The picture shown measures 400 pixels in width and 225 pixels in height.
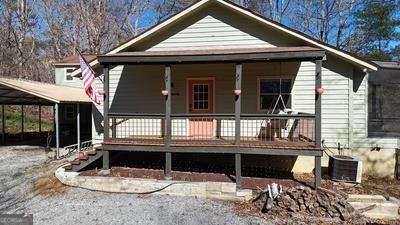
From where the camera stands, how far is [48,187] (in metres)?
9.91

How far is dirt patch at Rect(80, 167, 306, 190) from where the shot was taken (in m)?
9.82

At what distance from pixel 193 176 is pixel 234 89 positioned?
355cm

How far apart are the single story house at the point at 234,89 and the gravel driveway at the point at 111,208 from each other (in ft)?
5.74

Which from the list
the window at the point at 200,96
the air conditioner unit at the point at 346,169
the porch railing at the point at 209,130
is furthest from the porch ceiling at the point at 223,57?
the air conditioner unit at the point at 346,169

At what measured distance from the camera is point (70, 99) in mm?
14430

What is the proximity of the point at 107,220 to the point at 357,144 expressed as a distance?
857 cm

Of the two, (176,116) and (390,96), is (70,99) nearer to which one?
(176,116)

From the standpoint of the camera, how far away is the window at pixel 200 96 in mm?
12688

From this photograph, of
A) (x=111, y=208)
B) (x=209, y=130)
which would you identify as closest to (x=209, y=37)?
(x=209, y=130)

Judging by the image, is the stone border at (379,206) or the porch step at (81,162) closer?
the stone border at (379,206)

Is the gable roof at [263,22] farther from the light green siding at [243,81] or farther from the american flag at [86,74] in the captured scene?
the american flag at [86,74]

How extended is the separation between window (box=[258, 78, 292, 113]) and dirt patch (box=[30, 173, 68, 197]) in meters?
7.03

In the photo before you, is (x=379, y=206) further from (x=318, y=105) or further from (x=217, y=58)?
(x=217, y=58)

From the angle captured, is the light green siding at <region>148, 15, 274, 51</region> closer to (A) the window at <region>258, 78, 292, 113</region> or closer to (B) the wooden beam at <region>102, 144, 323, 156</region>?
(A) the window at <region>258, 78, 292, 113</region>
